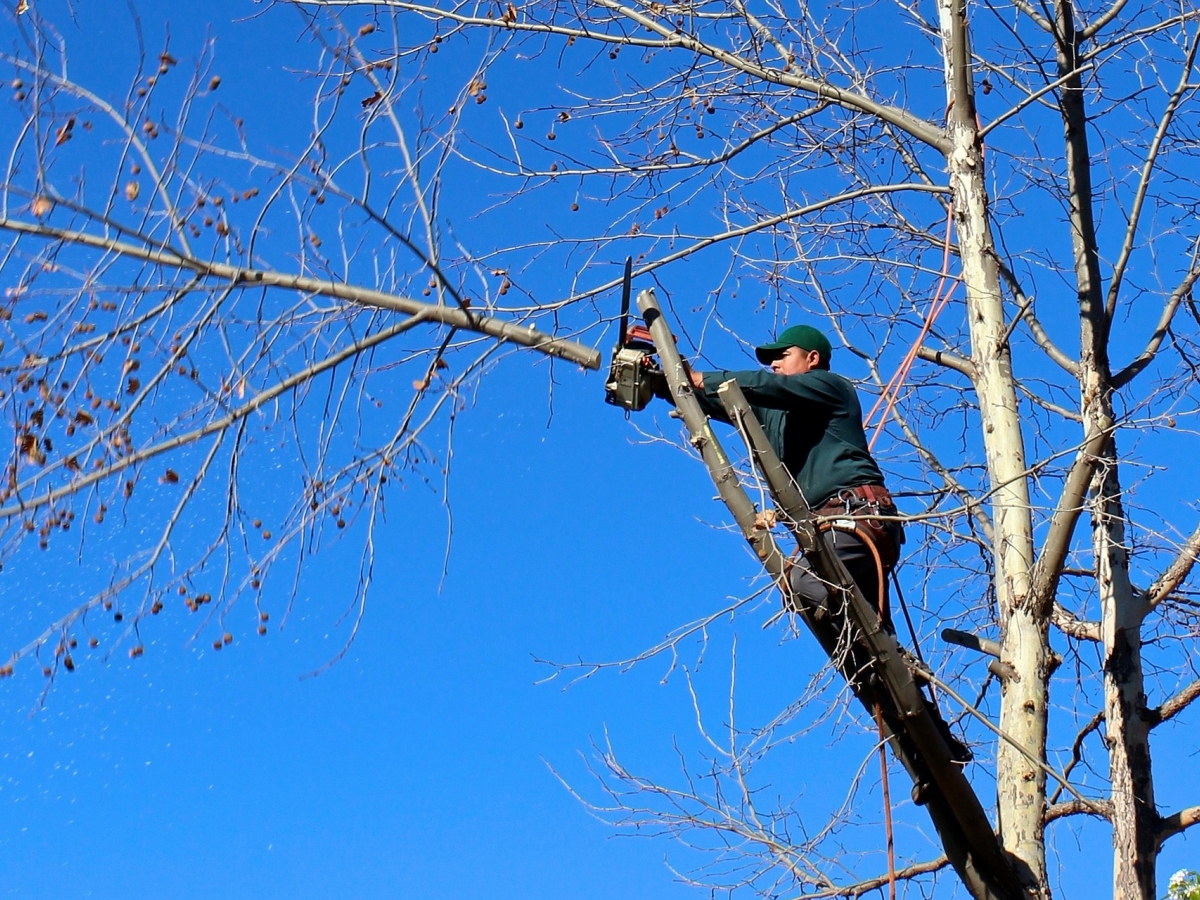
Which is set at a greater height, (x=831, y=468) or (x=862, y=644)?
(x=831, y=468)

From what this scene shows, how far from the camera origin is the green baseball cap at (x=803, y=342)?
249 inches

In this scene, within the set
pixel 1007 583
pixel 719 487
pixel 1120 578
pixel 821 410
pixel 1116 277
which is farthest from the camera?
pixel 1120 578

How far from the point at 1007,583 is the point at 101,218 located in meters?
4.20

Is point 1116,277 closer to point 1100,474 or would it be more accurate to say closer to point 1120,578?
point 1100,474

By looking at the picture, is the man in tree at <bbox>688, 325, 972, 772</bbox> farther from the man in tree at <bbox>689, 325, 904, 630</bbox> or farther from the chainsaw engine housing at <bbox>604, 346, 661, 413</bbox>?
the chainsaw engine housing at <bbox>604, 346, 661, 413</bbox>

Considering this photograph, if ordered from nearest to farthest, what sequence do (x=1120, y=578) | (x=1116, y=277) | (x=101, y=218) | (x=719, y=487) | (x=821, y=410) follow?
(x=101, y=218) < (x=719, y=487) < (x=821, y=410) < (x=1116, y=277) < (x=1120, y=578)

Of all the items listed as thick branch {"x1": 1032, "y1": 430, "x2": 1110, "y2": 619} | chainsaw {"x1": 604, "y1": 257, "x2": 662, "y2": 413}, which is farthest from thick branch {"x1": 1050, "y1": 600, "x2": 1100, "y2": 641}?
chainsaw {"x1": 604, "y1": 257, "x2": 662, "y2": 413}

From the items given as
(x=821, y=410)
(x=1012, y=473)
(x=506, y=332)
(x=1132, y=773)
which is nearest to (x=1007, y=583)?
(x=1012, y=473)

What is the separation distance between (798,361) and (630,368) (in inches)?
48.3

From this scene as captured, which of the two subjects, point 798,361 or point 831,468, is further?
point 798,361

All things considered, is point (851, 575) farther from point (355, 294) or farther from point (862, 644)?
point (355, 294)

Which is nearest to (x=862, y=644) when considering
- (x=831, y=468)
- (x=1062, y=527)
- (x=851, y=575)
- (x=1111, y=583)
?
(x=851, y=575)

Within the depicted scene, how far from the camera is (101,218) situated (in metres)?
4.48

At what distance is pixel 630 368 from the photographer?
17.6 feet
